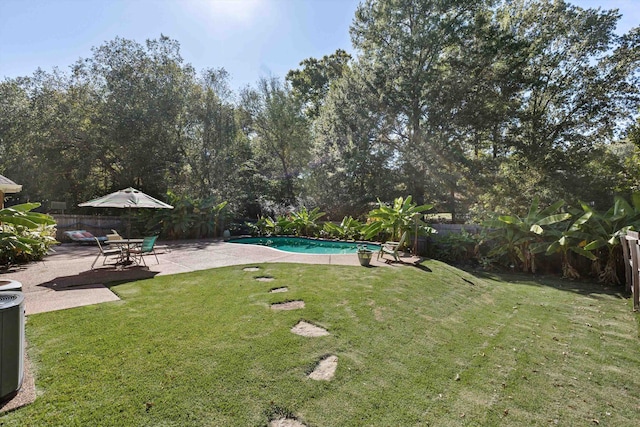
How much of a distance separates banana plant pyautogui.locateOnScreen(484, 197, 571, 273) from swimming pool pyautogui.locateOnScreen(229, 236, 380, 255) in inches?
171

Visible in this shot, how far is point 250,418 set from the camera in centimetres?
226

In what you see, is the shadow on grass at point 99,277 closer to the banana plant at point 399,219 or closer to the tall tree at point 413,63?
the banana plant at point 399,219

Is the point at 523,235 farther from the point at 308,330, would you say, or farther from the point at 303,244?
the point at 303,244

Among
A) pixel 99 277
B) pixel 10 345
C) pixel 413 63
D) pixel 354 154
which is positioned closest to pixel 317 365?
pixel 10 345

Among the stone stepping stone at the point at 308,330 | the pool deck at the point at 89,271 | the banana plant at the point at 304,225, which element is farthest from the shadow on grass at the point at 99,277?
the banana plant at the point at 304,225

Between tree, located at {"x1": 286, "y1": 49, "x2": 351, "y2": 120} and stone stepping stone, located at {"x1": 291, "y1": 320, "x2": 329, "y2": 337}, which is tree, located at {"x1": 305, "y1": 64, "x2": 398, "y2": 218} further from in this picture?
stone stepping stone, located at {"x1": 291, "y1": 320, "x2": 329, "y2": 337}

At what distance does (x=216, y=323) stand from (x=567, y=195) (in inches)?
604

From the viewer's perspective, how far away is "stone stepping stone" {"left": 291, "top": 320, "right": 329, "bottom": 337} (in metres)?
3.60

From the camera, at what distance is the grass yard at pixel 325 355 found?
2.37m

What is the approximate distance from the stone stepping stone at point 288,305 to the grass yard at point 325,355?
0.48 ft

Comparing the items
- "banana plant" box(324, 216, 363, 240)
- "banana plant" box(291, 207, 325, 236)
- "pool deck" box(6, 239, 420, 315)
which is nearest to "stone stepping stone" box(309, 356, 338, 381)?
"pool deck" box(6, 239, 420, 315)

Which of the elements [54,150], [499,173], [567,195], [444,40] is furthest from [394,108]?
[54,150]

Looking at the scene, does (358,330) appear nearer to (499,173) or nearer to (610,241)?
(610,241)

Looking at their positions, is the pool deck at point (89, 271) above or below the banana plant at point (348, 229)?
below
